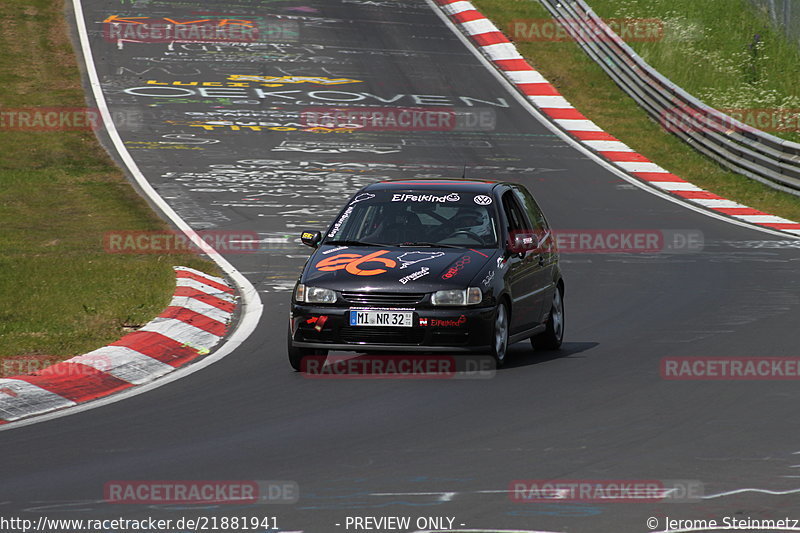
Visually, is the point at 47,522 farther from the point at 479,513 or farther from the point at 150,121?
the point at 150,121

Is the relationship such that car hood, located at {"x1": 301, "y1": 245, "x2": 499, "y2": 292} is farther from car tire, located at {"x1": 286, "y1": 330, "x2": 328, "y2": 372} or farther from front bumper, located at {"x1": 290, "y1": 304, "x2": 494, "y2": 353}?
car tire, located at {"x1": 286, "y1": 330, "x2": 328, "y2": 372}

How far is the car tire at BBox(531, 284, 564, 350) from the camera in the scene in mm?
12266

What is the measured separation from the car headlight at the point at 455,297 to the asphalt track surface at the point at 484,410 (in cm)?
64

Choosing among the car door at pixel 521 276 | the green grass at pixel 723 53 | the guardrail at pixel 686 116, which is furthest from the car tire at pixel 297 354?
the green grass at pixel 723 53

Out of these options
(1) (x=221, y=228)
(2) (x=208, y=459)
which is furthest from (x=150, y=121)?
(2) (x=208, y=459)

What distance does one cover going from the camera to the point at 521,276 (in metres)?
11.6

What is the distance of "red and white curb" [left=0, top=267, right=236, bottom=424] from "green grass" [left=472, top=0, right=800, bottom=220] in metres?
13.0

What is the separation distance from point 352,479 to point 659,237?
44.1ft

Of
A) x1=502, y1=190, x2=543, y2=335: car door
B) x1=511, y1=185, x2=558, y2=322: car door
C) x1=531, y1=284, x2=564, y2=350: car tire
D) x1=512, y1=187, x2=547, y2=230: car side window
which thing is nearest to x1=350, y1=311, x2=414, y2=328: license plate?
x1=502, y1=190, x2=543, y2=335: car door

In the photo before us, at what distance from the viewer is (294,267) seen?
1670 centimetres

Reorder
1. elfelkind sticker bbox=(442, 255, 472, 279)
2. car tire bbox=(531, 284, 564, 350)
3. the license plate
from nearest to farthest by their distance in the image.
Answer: the license plate, elfelkind sticker bbox=(442, 255, 472, 279), car tire bbox=(531, 284, 564, 350)

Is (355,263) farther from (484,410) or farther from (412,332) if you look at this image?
(484,410)

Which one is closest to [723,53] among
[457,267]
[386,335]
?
[457,267]

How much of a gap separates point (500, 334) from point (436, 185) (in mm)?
1692
